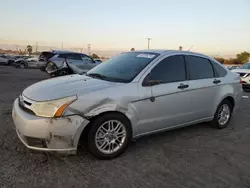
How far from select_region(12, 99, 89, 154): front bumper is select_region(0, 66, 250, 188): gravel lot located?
28 centimetres

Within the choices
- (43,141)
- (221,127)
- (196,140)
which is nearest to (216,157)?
(196,140)

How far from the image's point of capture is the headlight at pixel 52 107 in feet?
10.5

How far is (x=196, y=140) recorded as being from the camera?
15.1ft

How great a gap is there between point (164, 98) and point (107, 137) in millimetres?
1139

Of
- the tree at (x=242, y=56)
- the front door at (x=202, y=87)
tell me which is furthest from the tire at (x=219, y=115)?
the tree at (x=242, y=56)

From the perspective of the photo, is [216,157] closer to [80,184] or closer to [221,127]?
[221,127]

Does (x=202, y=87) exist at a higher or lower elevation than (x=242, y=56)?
lower

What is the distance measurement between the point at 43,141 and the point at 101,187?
953mm

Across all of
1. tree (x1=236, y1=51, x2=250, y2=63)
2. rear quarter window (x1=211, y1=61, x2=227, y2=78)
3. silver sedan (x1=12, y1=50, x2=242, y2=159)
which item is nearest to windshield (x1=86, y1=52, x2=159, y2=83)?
silver sedan (x1=12, y1=50, x2=242, y2=159)

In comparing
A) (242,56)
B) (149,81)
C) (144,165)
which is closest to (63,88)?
(149,81)

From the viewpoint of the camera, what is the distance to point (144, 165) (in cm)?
350

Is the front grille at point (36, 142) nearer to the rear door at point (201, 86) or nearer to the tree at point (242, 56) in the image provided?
the rear door at point (201, 86)

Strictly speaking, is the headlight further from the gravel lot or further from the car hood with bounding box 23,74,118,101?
the gravel lot

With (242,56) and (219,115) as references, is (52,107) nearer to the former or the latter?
(219,115)
